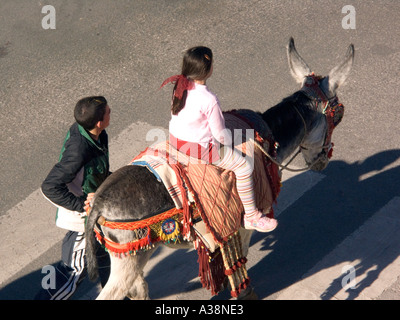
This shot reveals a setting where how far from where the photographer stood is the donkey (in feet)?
15.7

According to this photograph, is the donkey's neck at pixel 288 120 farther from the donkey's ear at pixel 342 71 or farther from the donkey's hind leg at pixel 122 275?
the donkey's hind leg at pixel 122 275

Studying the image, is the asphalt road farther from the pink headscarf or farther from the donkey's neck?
the pink headscarf

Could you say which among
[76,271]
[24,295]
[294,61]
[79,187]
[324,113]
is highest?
[294,61]

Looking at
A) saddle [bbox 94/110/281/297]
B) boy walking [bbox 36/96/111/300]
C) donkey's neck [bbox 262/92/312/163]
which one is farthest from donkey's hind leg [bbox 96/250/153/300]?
donkey's neck [bbox 262/92/312/163]

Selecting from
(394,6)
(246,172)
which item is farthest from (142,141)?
(394,6)

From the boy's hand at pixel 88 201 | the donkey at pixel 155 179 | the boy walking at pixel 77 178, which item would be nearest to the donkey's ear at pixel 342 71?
the donkey at pixel 155 179

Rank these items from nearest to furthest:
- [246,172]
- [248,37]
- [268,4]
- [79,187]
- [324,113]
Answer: [246,172] → [79,187] → [324,113] → [248,37] → [268,4]

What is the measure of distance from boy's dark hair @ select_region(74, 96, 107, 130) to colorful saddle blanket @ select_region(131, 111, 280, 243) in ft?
1.64

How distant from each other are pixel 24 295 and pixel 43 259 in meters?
0.53

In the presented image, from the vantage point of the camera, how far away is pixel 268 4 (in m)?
10.6

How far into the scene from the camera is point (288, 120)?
18.5ft

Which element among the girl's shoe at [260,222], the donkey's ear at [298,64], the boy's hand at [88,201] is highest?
the donkey's ear at [298,64]

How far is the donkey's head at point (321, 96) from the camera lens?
19.2 feet

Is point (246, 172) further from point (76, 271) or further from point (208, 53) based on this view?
point (76, 271)
